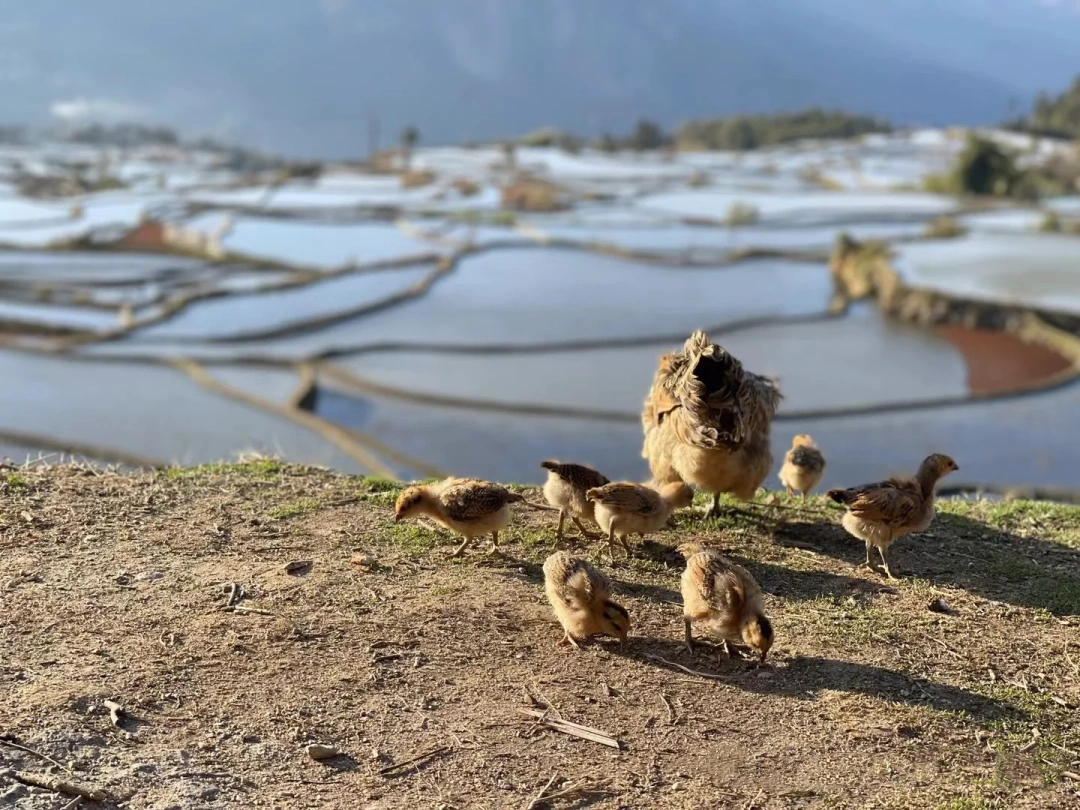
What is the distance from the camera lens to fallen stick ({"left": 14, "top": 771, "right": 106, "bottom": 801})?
392cm

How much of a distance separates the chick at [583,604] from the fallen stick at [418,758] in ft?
3.46

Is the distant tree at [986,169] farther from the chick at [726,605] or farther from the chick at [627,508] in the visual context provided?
the chick at [726,605]

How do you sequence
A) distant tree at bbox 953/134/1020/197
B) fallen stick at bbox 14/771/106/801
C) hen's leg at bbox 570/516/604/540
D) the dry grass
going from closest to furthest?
1. fallen stick at bbox 14/771/106/801
2. hen's leg at bbox 570/516/604/540
3. the dry grass
4. distant tree at bbox 953/134/1020/197

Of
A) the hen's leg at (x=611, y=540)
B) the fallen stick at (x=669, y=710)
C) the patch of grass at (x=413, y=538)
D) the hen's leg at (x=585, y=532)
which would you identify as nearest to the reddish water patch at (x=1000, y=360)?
the hen's leg at (x=585, y=532)

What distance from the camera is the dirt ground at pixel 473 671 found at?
4.16 meters

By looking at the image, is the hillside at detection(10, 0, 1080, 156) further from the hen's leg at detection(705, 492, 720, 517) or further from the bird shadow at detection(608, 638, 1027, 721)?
the bird shadow at detection(608, 638, 1027, 721)

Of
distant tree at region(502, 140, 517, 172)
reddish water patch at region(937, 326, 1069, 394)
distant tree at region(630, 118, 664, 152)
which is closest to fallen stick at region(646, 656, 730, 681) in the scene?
reddish water patch at region(937, 326, 1069, 394)

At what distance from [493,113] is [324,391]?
12689 cm

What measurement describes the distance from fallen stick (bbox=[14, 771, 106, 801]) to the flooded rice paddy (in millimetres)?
4775

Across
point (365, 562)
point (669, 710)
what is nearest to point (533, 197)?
point (365, 562)

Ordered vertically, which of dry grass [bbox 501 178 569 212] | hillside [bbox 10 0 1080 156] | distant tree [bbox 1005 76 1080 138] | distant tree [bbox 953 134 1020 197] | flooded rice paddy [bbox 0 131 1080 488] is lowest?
flooded rice paddy [bbox 0 131 1080 488]

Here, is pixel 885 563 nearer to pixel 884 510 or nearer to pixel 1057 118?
pixel 884 510

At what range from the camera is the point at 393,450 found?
1596 centimetres

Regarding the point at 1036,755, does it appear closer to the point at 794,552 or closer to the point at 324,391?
the point at 794,552
